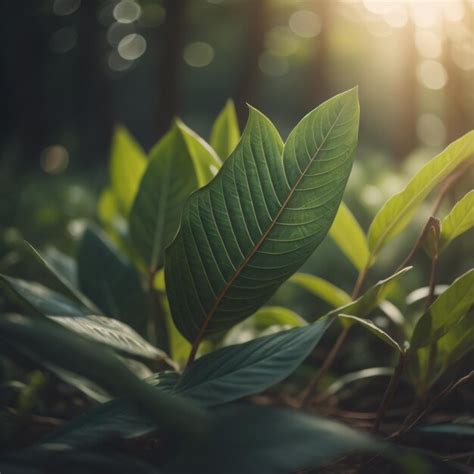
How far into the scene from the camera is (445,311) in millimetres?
611

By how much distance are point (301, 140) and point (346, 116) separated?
0.06 m

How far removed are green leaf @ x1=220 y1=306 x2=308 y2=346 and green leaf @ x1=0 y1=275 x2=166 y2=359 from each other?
0.25 metres

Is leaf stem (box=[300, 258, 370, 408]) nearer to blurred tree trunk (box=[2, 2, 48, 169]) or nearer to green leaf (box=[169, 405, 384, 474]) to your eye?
green leaf (box=[169, 405, 384, 474])

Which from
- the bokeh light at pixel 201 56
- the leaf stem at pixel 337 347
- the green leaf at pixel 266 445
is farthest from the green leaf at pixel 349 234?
the bokeh light at pixel 201 56

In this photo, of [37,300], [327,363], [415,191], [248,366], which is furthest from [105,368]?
[327,363]

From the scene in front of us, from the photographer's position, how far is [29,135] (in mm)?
7816

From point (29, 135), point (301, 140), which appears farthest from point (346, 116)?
point (29, 135)

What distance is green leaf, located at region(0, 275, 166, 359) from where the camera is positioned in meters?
0.61

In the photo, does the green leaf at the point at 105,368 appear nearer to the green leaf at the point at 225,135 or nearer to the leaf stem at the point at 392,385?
the leaf stem at the point at 392,385

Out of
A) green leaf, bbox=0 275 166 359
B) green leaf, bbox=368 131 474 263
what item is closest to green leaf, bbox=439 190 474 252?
green leaf, bbox=368 131 474 263

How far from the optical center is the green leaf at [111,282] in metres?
0.92

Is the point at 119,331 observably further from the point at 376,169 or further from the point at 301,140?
the point at 376,169

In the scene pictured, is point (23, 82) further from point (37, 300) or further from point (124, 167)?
point (37, 300)

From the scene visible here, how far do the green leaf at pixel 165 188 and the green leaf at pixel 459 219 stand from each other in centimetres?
37
